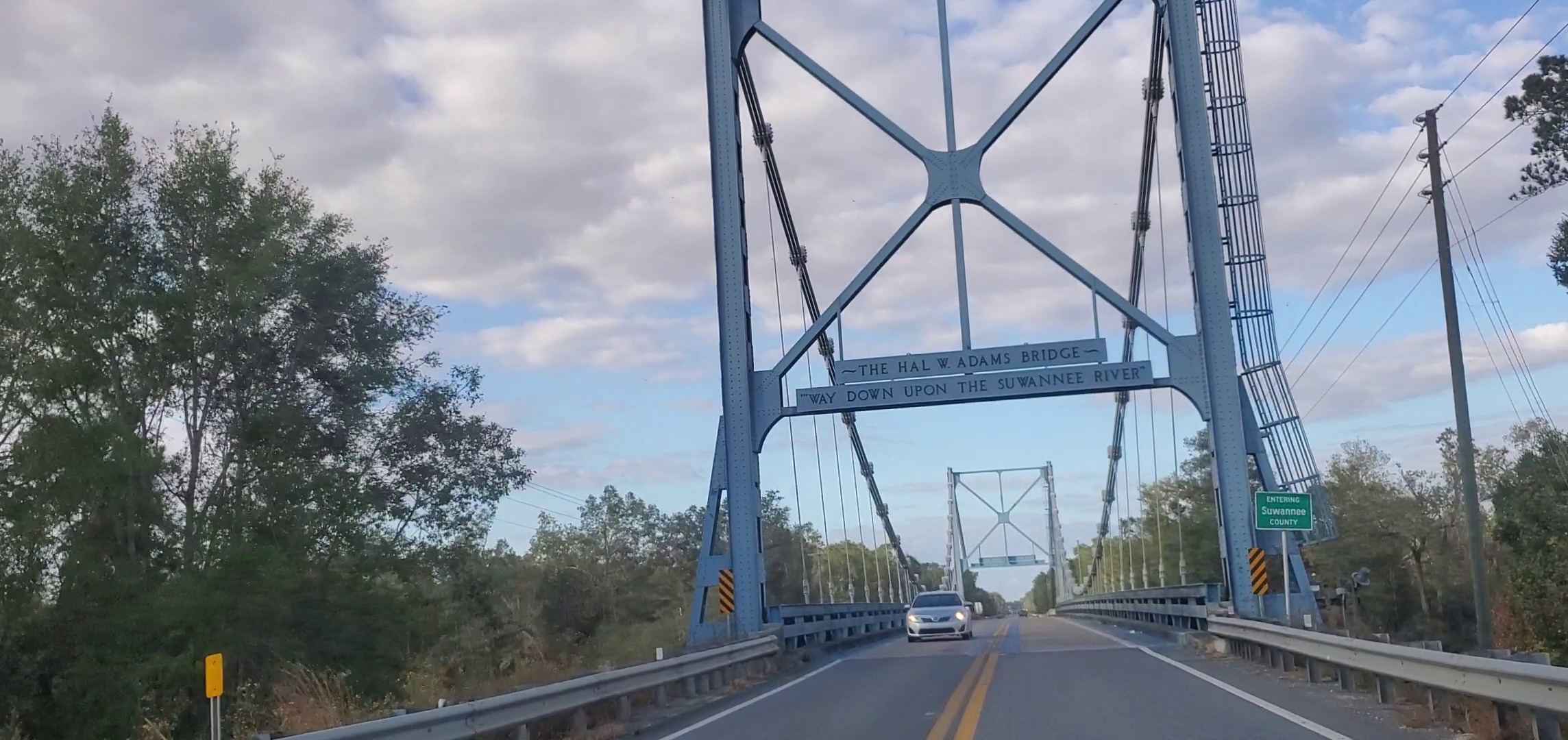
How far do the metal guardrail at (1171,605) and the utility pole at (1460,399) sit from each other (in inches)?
177

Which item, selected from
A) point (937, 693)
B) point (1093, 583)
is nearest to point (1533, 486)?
point (937, 693)

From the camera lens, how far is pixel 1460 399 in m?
25.2

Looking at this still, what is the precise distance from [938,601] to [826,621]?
3.72 m

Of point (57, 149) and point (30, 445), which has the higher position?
point (57, 149)

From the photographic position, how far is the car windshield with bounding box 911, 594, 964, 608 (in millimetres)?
32156

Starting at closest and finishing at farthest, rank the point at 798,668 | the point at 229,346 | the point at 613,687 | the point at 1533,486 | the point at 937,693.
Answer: the point at 613,687, the point at 937,693, the point at 798,668, the point at 229,346, the point at 1533,486

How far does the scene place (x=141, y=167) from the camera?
2783 cm

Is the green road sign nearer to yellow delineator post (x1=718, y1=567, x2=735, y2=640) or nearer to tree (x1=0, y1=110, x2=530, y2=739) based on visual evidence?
yellow delineator post (x1=718, y1=567, x2=735, y2=640)

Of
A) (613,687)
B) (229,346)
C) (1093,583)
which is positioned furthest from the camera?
(1093,583)

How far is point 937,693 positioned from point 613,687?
3.89m

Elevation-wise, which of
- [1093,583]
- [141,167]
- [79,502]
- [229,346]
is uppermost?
[141,167]

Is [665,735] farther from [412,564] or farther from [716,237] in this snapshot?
[412,564]

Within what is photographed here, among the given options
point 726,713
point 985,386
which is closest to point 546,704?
point 726,713

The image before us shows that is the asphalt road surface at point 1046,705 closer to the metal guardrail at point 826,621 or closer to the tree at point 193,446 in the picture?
the metal guardrail at point 826,621
